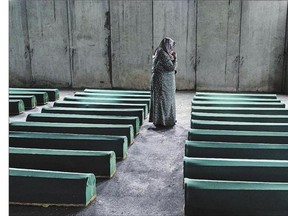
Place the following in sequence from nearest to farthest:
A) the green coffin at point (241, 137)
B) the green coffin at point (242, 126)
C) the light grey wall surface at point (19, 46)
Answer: the green coffin at point (241, 137)
the green coffin at point (242, 126)
the light grey wall surface at point (19, 46)

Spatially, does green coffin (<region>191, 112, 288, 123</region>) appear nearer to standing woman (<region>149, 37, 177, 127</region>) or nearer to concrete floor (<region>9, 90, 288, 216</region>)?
concrete floor (<region>9, 90, 288, 216</region>)

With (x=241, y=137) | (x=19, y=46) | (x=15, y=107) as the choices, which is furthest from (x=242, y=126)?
(x=19, y=46)

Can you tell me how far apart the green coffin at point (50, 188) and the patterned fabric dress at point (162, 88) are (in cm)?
231

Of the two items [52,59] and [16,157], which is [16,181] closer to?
[16,157]

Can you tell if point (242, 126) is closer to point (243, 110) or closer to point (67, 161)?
point (243, 110)

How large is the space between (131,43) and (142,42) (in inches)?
10.3

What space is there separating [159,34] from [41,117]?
4.15m

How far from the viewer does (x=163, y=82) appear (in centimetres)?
479

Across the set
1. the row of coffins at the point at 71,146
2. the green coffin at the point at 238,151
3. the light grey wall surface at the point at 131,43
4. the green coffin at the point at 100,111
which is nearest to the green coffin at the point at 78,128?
the row of coffins at the point at 71,146

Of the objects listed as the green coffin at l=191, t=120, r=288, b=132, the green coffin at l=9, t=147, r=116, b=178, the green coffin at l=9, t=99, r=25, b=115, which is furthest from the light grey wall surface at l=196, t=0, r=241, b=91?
the green coffin at l=9, t=147, r=116, b=178

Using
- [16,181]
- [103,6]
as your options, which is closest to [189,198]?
[16,181]

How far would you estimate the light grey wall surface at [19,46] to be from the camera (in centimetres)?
818

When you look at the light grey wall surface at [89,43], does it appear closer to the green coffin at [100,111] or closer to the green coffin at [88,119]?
the green coffin at [100,111]

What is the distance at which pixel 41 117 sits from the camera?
4559 millimetres
